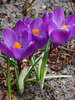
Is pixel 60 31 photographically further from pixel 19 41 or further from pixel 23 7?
pixel 23 7

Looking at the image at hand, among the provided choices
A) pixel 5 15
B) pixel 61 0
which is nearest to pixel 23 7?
pixel 5 15

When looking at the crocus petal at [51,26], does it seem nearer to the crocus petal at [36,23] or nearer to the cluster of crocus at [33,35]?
the cluster of crocus at [33,35]

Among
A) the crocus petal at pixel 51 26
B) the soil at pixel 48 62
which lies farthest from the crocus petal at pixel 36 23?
the soil at pixel 48 62

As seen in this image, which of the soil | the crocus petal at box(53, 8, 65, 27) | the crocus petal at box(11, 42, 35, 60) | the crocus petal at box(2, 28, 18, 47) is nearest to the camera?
the crocus petal at box(11, 42, 35, 60)

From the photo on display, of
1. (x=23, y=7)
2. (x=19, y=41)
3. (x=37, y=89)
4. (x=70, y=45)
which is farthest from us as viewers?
(x=23, y=7)

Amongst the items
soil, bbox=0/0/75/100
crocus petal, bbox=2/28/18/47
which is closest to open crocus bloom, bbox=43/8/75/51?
crocus petal, bbox=2/28/18/47

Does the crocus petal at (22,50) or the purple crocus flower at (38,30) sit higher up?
the purple crocus flower at (38,30)

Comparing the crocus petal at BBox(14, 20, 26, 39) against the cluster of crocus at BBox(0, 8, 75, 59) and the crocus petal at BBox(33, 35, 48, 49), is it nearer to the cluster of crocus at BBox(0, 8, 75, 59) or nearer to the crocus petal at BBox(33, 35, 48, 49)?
the cluster of crocus at BBox(0, 8, 75, 59)
